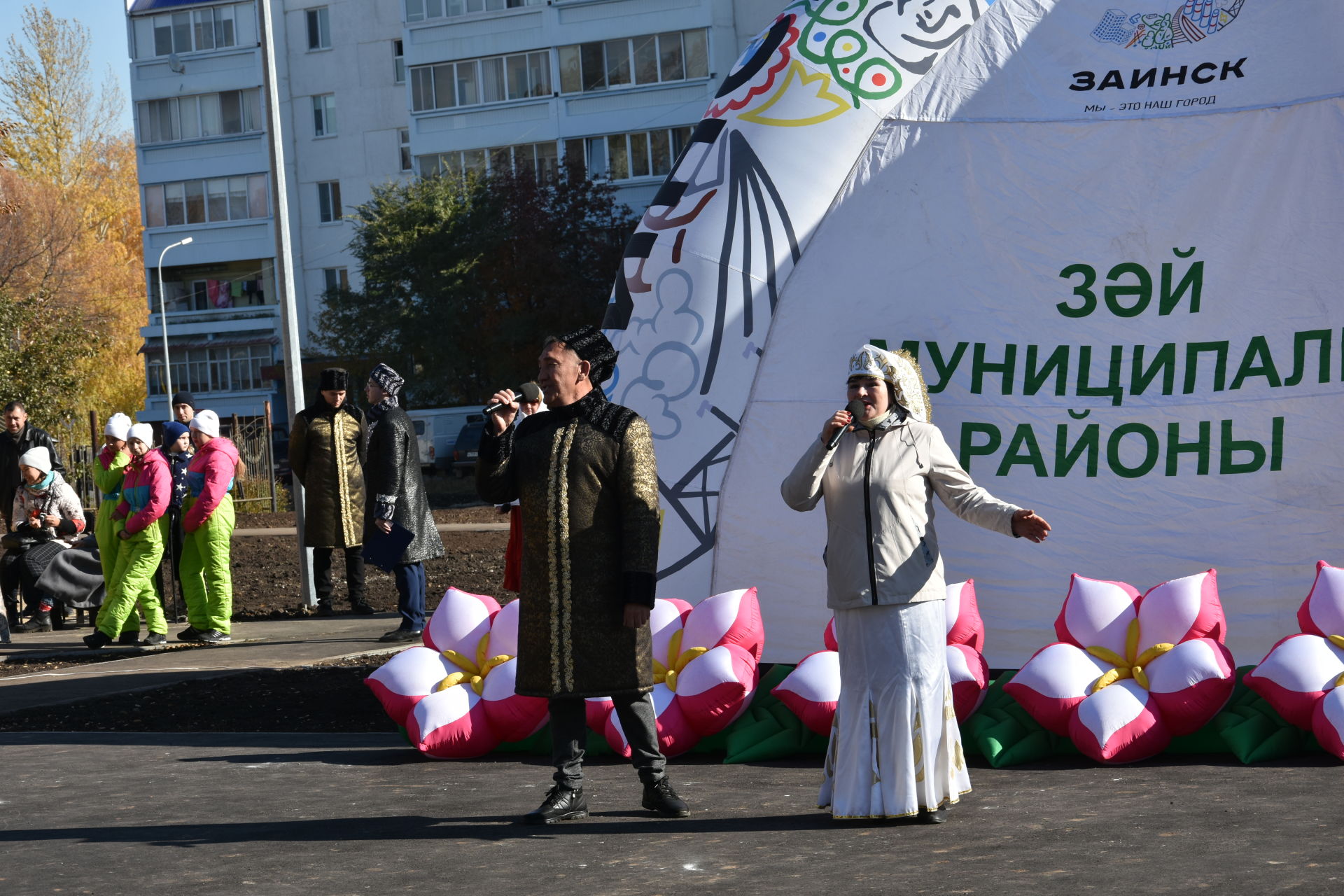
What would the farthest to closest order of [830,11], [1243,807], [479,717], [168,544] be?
[168,544], [830,11], [479,717], [1243,807]

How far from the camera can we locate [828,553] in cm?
636

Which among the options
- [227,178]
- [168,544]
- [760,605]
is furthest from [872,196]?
[227,178]

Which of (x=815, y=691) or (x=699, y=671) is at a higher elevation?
(x=699, y=671)

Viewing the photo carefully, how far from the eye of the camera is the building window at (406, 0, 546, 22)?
5059 centimetres

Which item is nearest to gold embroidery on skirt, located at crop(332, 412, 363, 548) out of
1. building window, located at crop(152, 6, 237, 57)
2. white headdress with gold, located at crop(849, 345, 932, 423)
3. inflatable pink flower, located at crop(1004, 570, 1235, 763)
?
inflatable pink flower, located at crop(1004, 570, 1235, 763)

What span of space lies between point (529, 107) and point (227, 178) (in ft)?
47.1

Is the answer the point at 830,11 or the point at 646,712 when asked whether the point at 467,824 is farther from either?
the point at 830,11

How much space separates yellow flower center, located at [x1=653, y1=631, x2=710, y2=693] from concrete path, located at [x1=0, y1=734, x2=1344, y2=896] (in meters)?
0.37

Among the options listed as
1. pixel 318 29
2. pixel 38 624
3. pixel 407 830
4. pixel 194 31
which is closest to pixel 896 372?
pixel 407 830

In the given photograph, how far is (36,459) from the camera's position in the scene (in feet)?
45.1

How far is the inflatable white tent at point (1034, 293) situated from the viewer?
26.6 feet

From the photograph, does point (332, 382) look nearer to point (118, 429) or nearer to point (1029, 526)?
point (118, 429)

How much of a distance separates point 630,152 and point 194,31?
65.3ft

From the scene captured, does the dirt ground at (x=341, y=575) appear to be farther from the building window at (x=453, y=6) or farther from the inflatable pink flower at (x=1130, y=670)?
the building window at (x=453, y=6)
